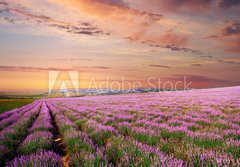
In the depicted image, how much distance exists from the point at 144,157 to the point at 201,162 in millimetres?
1032

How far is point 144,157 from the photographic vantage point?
3945 mm

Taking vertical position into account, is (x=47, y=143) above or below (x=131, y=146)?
below

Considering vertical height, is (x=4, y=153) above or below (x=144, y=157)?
below

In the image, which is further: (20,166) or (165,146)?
(165,146)

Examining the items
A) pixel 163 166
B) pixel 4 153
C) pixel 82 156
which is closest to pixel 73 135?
pixel 4 153

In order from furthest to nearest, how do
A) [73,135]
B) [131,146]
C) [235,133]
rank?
1. [73,135]
2. [235,133]
3. [131,146]

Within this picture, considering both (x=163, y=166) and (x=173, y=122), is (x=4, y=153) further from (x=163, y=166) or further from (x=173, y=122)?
(x=173, y=122)

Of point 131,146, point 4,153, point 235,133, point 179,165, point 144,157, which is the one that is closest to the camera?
point 179,165

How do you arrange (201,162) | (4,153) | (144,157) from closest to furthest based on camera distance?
(201,162)
(144,157)
(4,153)

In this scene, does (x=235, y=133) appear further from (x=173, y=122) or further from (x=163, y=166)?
(x=163, y=166)

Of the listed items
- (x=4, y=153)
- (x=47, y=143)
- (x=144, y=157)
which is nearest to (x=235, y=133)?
(x=144, y=157)

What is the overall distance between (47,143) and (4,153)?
125 centimetres

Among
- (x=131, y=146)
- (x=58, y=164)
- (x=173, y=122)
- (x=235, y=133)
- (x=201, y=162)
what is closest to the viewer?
(x=201, y=162)

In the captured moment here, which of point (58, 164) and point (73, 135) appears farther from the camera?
point (73, 135)
